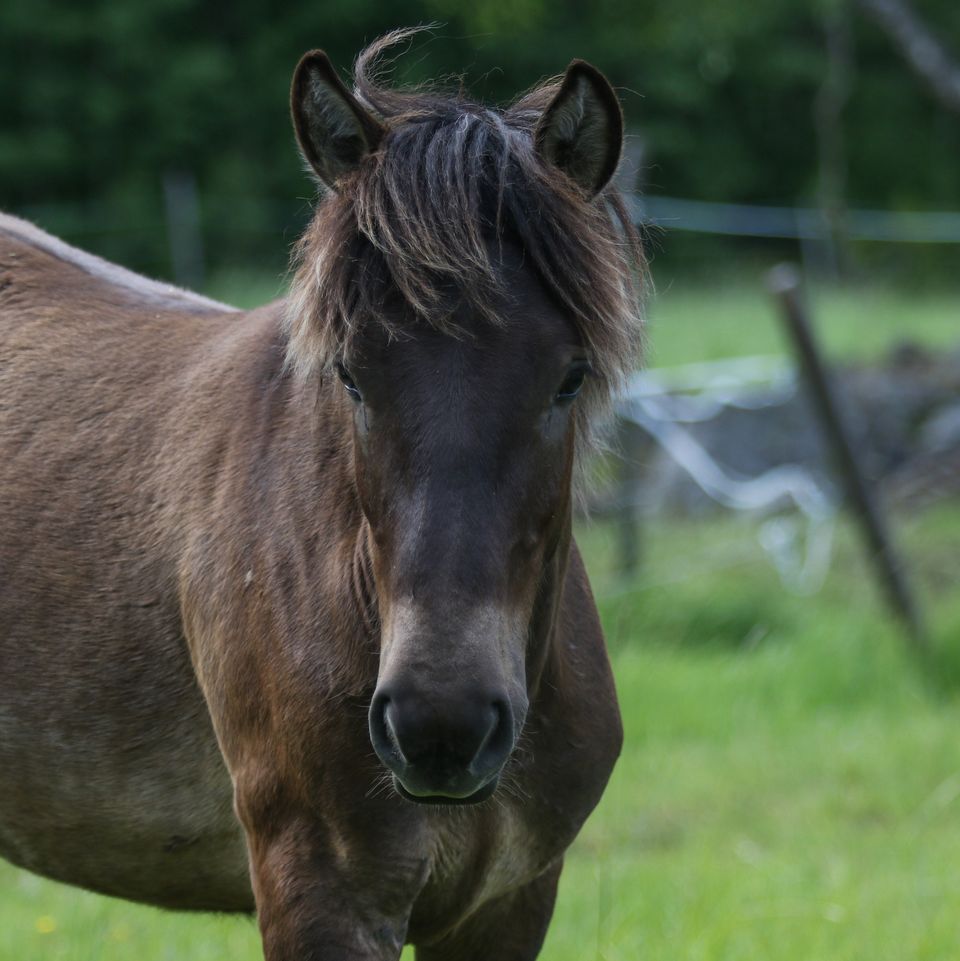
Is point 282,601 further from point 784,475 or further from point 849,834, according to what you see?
point 784,475

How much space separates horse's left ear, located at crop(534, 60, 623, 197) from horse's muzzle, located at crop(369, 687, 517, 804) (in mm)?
973

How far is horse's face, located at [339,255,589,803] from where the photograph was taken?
200 centimetres

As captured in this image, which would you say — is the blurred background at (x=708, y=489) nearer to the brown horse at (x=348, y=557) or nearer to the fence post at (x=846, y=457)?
the fence post at (x=846, y=457)

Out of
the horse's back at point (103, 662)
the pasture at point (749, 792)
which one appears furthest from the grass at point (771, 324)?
the horse's back at point (103, 662)

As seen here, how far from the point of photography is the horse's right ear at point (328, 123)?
2297mm

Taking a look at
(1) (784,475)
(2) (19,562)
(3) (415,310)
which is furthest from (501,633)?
(1) (784,475)

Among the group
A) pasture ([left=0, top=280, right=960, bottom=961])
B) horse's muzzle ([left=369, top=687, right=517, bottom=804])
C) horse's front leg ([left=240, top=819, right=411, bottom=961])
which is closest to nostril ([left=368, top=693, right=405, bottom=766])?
horse's muzzle ([left=369, top=687, right=517, bottom=804])

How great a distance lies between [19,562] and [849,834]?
11.1 feet

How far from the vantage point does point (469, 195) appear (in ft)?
7.48

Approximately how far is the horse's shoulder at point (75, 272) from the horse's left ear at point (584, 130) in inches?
48.6

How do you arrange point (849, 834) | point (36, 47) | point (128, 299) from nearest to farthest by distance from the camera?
point (128, 299)
point (849, 834)
point (36, 47)

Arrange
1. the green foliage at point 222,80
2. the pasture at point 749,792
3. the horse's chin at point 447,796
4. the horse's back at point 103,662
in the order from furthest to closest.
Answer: the green foliage at point 222,80 → the pasture at point 749,792 → the horse's back at point 103,662 → the horse's chin at point 447,796

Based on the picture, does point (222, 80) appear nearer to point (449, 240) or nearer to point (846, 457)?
point (846, 457)

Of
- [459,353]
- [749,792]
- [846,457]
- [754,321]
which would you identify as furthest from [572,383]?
[754,321]
